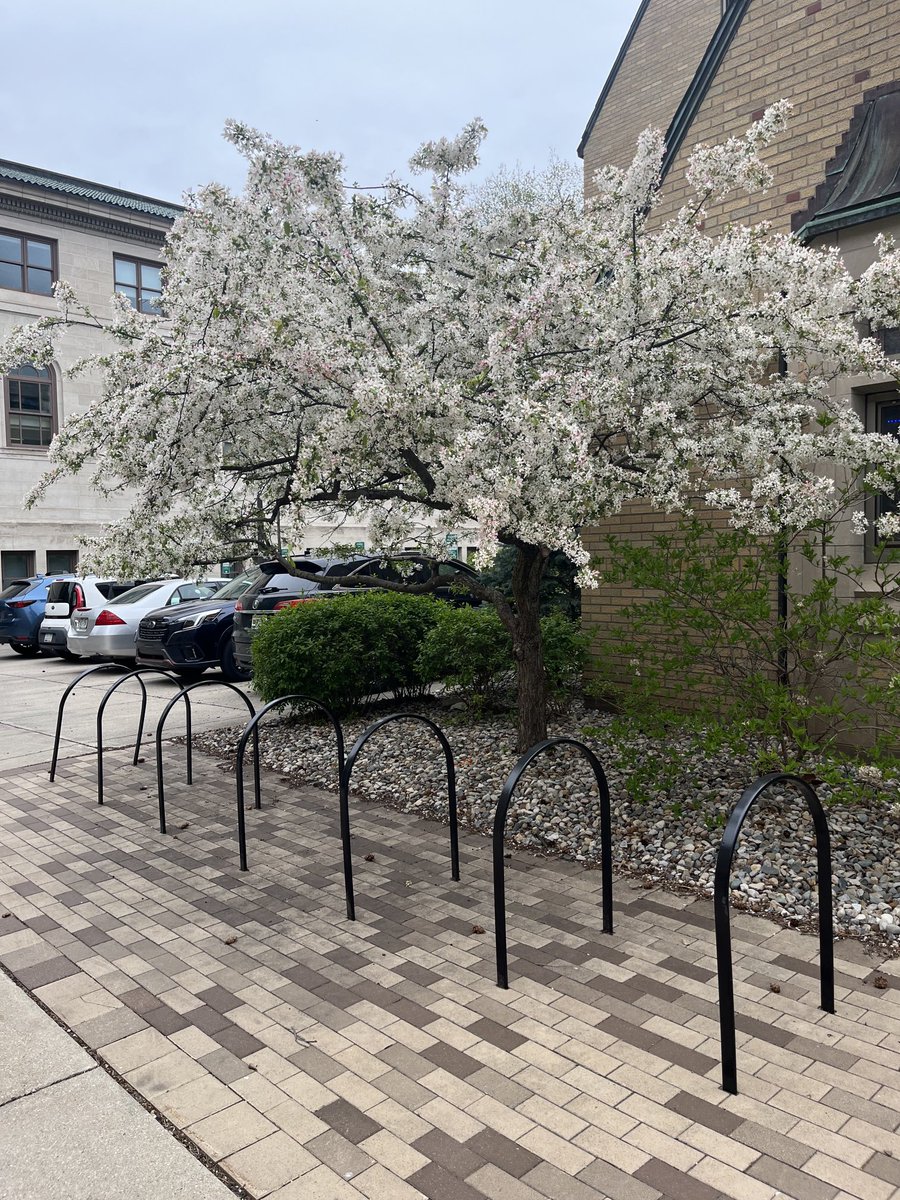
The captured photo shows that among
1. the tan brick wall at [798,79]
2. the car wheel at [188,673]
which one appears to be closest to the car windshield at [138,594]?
the car wheel at [188,673]

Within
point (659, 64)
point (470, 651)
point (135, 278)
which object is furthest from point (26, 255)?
point (470, 651)

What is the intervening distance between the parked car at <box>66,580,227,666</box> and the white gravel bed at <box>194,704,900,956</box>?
749cm

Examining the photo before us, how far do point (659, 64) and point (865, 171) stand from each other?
11.5 m

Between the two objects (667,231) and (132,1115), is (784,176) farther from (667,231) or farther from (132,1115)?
(132,1115)

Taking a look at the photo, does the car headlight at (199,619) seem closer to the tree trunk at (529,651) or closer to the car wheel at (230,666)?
the car wheel at (230,666)

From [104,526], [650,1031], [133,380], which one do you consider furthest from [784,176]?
[650,1031]

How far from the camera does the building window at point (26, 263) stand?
27906 mm

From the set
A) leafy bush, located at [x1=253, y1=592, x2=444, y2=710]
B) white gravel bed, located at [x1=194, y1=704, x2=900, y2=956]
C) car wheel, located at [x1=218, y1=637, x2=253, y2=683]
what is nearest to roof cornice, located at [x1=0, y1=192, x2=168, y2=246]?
car wheel, located at [x1=218, y1=637, x2=253, y2=683]

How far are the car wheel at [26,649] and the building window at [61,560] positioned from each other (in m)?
9.99

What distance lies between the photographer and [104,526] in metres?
6.09

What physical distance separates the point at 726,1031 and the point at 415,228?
5013 mm

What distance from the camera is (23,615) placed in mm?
17828

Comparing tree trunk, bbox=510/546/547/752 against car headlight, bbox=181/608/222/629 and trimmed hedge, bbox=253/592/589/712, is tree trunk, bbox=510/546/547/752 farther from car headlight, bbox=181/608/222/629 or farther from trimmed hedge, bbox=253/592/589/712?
car headlight, bbox=181/608/222/629

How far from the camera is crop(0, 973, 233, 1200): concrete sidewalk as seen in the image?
2617mm
